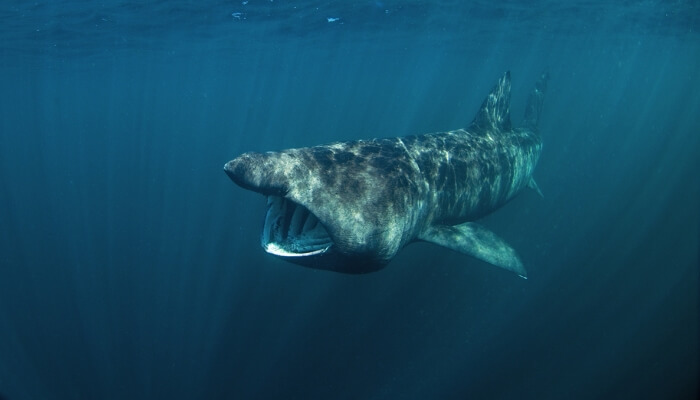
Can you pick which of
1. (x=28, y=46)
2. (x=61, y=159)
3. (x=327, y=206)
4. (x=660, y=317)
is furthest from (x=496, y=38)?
(x=61, y=159)

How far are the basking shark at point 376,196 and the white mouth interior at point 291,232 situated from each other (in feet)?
0.05

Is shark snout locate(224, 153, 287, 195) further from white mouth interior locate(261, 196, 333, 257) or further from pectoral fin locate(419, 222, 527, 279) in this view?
pectoral fin locate(419, 222, 527, 279)

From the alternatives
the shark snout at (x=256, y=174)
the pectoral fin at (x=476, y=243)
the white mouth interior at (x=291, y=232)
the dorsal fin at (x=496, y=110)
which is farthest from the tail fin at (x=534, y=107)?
the shark snout at (x=256, y=174)

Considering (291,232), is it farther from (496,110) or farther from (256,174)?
(496,110)

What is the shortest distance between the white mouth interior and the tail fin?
32.2 feet

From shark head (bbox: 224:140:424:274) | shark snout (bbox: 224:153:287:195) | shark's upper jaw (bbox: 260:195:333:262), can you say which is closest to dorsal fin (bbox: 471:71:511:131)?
shark head (bbox: 224:140:424:274)

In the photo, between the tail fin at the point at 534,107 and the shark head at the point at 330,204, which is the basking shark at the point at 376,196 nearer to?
the shark head at the point at 330,204

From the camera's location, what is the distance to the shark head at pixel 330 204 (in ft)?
18.4

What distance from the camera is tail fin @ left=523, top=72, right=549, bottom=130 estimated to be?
14328mm

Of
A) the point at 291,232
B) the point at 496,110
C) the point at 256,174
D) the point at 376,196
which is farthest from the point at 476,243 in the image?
the point at 256,174

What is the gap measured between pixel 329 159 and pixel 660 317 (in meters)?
9.80

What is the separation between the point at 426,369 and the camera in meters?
10.0

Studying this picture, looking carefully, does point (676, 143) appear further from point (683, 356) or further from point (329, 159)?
point (329, 159)

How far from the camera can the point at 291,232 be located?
6312 millimetres
